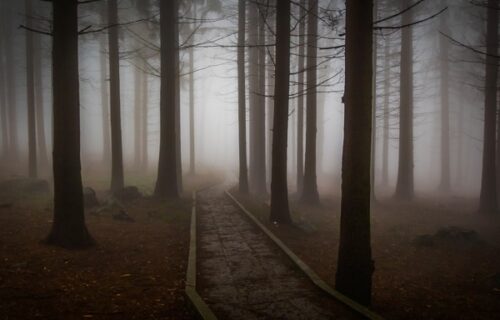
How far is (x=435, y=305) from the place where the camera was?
23.8ft

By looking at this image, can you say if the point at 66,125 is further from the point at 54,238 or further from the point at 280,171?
the point at 280,171

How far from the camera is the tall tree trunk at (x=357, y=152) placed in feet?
21.2

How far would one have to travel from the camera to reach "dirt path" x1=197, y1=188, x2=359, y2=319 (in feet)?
19.5

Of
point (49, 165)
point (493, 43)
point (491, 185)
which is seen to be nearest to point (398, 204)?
point (491, 185)

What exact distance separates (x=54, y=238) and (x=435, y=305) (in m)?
8.47

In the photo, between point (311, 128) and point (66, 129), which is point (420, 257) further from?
point (66, 129)

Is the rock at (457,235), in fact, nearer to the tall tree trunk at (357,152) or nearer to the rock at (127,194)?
the tall tree trunk at (357,152)

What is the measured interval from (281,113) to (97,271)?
754 cm

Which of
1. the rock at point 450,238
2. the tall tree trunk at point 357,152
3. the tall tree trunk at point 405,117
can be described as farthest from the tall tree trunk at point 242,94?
the tall tree trunk at point 357,152

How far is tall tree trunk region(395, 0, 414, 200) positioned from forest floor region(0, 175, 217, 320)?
541 inches

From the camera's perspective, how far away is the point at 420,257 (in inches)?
424

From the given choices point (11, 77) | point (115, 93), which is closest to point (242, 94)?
point (115, 93)

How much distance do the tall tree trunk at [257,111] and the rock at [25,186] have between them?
35.3 feet

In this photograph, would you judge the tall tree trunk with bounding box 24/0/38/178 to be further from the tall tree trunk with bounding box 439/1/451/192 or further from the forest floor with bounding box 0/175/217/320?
the tall tree trunk with bounding box 439/1/451/192
